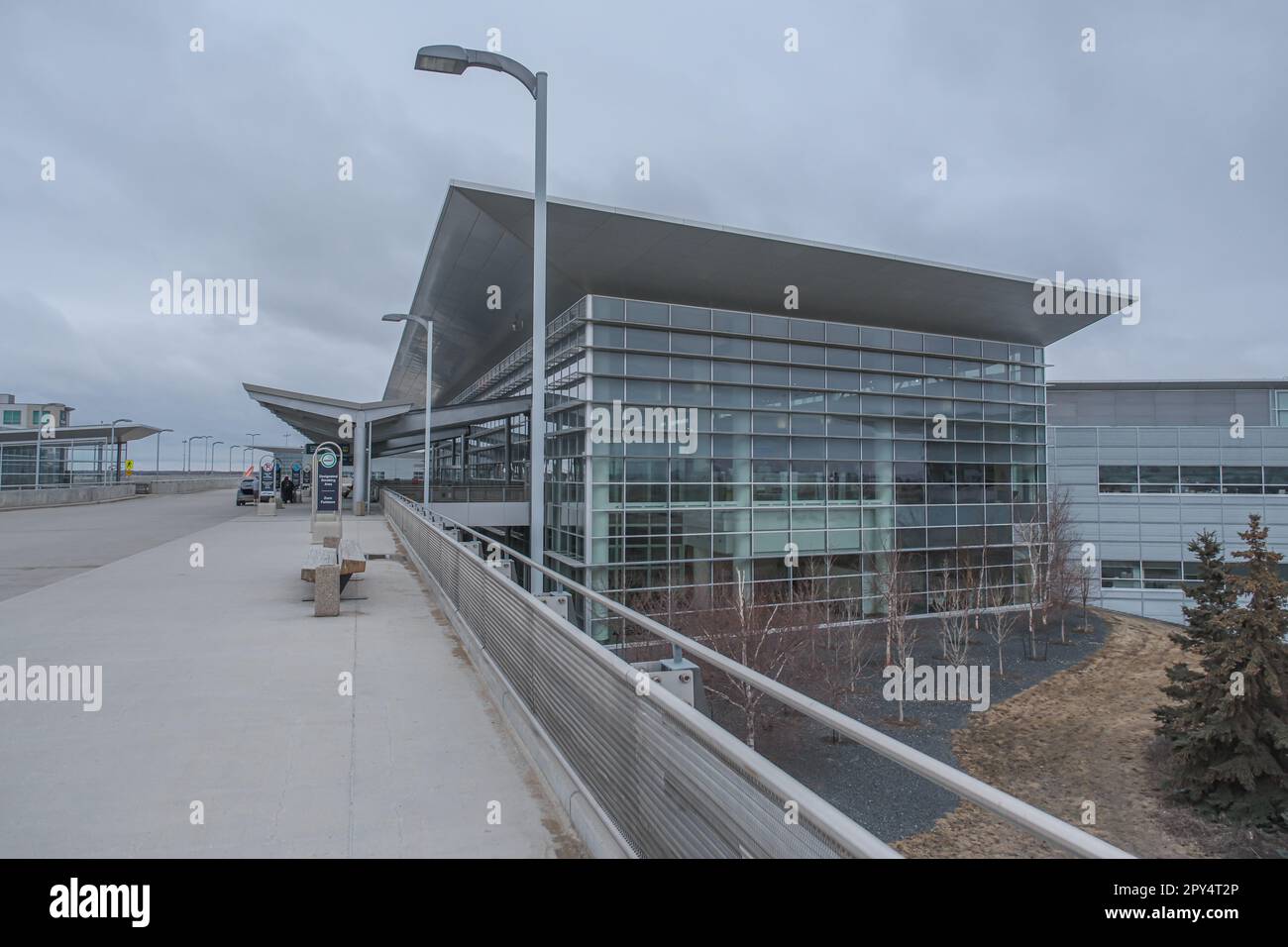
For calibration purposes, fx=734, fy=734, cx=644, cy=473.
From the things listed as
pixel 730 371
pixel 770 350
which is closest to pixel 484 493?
pixel 730 371

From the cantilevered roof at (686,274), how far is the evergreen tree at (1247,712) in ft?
49.0

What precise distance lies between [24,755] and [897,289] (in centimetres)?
2950

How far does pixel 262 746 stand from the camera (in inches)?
186

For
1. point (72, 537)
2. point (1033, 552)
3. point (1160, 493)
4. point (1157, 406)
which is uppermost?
point (1157, 406)

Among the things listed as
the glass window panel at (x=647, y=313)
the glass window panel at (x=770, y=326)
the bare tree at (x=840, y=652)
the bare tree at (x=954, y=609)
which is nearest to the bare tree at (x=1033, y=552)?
the bare tree at (x=954, y=609)

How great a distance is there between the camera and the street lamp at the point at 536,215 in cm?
918

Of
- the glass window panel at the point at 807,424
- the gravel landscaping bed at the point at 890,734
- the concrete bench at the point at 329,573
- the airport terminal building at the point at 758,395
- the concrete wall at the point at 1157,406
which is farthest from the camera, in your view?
the concrete wall at the point at 1157,406

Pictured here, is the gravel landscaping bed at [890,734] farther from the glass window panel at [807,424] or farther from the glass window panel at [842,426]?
the glass window panel at [807,424]

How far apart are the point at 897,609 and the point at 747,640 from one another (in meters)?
7.91

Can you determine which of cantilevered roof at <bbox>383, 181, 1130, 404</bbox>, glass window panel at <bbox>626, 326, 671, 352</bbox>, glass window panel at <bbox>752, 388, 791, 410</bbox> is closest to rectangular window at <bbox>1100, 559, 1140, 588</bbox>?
cantilevered roof at <bbox>383, 181, 1130, 404</bbox>

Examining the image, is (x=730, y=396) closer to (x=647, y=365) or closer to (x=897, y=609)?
(x=647, y=365)

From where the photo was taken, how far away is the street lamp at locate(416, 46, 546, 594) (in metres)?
9.18
